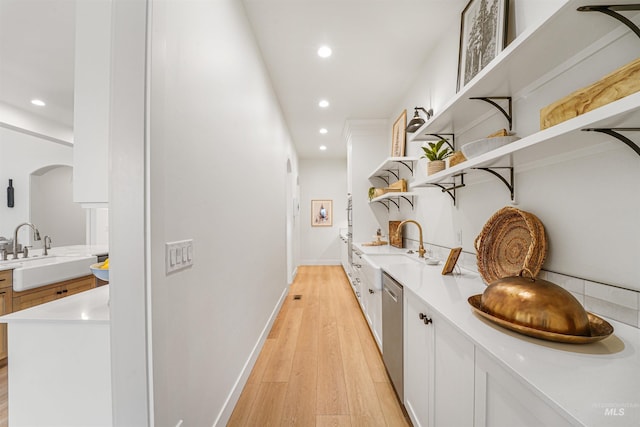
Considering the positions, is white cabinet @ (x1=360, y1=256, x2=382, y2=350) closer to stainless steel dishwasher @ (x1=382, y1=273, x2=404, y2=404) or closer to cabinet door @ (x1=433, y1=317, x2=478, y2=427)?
stainless steel dishwasher @ (x1=382, y1=273, x2=404, y2=404)

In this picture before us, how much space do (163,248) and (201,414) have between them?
911 mm

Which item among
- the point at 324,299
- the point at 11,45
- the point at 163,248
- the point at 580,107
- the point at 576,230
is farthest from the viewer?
the point at 324,299

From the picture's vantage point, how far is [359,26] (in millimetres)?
2059

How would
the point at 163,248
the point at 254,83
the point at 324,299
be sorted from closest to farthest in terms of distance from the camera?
1. the point at 163,248
2. the point at 254,83
3. the point at 324,299

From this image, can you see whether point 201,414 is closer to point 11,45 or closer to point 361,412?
point 361,412

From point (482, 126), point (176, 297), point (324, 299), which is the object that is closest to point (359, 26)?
point (482, 126)

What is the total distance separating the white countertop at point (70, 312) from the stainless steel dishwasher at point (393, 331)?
1.56 meters

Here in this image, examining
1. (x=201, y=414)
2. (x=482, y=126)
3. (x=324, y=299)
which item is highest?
(x=482, y=126)

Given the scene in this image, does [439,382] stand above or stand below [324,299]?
above

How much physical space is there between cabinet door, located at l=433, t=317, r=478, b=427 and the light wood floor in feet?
2.20

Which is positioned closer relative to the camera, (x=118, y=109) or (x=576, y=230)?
(x=118, y=109)

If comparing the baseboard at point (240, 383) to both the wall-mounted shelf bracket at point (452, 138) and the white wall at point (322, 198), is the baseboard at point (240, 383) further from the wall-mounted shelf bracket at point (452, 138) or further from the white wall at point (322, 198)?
the white wall at point (322, 198)

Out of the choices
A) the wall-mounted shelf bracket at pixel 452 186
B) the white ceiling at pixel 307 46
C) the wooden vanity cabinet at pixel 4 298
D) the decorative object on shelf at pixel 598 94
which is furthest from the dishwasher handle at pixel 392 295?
the wooden vanity cabinet at pixel 4 298

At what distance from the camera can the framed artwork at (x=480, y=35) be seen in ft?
4.60
